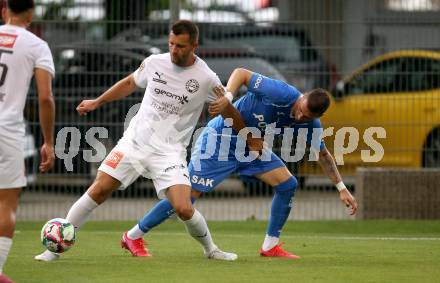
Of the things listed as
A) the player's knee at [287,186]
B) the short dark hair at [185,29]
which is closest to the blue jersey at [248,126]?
the player's knee at [287,186]

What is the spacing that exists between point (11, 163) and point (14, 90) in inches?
20.4

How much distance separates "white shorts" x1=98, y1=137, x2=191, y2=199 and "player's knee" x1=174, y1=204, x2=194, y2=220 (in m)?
0.20

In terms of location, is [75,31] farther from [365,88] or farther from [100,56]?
[365,88]

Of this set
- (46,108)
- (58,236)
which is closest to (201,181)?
(58,236)

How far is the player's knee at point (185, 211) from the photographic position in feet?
33.2

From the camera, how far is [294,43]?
51.2ft

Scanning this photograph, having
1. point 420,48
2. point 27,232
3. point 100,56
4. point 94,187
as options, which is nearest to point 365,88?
point 420,48

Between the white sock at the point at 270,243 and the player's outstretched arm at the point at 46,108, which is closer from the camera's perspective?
the player's outstretched arm at the point at 46,108

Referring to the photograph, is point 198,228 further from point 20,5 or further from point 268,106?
point 20,5

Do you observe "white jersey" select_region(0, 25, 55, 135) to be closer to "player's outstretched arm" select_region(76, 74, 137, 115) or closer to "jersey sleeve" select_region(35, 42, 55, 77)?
"jersey sleeve" select_region(35, 42, 55, 77)

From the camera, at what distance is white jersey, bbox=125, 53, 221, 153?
1032 centimetres

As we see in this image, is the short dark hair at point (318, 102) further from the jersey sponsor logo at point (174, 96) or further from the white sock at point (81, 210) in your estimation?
the white sock at point (81, 210)

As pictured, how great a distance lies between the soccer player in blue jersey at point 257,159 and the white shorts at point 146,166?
0.74 m

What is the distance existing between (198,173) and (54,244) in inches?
67.6
